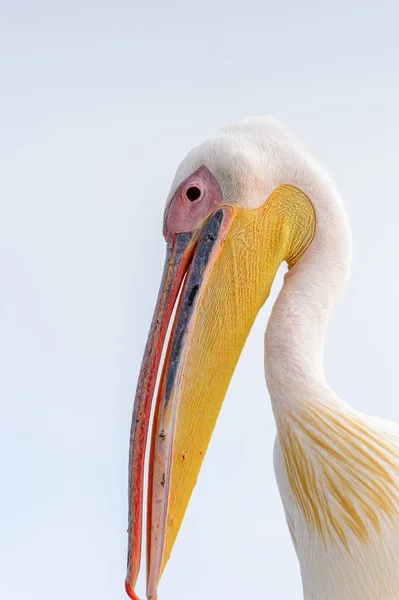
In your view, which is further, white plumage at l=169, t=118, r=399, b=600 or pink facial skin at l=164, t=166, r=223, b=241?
pink facial skin at l=164, t=166, r=223, b=241

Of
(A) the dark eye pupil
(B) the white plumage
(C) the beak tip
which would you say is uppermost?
(A) the dark eye pupil

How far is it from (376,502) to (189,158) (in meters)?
1.46

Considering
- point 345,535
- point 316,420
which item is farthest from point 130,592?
point 316,420

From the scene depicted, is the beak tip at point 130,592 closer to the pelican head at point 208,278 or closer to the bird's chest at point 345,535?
the pelican head at point 208,278

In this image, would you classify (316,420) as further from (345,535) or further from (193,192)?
(193,192)

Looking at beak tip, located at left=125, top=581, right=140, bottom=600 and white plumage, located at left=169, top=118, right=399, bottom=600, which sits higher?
white plumage, located at left=169, top=118, right=399, bottom=600

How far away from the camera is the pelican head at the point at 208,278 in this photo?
3.80 metres

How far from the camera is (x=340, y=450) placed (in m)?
3.62

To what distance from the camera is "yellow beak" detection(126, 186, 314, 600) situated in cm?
379

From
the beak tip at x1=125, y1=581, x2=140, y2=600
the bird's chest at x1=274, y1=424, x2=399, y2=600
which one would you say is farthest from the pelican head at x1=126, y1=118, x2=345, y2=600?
the bird's chest at x1=274, y1=424, x2=399, y2=600

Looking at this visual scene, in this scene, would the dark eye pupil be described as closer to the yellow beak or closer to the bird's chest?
the yellow beak

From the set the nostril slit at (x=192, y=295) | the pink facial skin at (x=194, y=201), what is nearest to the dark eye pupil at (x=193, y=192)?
the pink facial skin at (x=194, y=201)

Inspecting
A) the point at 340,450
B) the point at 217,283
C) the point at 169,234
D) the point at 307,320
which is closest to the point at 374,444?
the point at 340,450

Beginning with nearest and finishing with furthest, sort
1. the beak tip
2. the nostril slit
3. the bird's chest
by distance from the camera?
the bird's chest
the beak tip
the nostril slit
